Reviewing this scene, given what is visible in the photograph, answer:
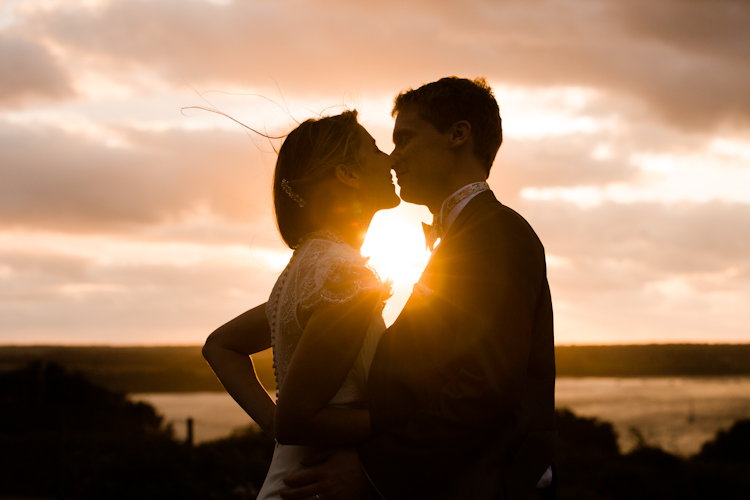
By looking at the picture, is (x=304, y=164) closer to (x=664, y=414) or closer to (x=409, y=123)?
(x=409, y=123)

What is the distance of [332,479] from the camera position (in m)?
2.29

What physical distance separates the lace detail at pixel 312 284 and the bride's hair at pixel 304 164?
11 cm

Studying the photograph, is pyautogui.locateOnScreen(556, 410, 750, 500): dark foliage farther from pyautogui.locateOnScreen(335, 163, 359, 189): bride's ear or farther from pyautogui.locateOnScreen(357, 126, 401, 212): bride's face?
pyautogui.locateOnScreen(335, 163, 359, 189): bride's ear

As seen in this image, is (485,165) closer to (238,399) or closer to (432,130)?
(432,130)

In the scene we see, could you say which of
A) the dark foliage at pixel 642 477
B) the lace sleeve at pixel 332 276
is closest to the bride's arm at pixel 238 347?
the lace sleeve at pixel 332 276

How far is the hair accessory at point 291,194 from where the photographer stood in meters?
2.66

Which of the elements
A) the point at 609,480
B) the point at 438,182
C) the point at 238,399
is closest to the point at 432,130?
the point at 438,182

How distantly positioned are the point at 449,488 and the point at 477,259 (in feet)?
2.78

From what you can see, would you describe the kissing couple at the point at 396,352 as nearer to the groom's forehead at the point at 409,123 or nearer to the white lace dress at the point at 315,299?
the white lace dress at the point at 315,299

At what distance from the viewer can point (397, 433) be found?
2.28 meters

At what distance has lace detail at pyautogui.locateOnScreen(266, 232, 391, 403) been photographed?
2305mm

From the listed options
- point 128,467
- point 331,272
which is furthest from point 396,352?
point 128,467

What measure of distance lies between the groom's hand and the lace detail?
0.76 feet

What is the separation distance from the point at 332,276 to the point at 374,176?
26.4 inches
